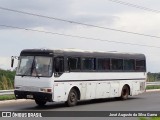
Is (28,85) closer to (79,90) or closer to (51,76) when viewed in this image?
(51,76)

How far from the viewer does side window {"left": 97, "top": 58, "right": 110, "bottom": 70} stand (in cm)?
2591

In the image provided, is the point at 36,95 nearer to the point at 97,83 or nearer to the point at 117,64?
the point at 97,83

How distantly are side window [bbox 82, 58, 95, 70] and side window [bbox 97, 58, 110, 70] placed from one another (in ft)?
1.89

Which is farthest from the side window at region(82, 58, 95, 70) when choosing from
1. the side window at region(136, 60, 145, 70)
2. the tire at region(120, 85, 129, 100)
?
the side window at region(136, 60, 145, 70)

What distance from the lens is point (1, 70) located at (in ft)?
125

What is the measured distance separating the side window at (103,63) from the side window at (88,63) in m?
0.58

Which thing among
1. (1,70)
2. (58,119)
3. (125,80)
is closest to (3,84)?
(1,70)

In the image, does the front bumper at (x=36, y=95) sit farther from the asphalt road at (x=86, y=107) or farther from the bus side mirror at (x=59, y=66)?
the bus side mirror at (x=59, y=66)

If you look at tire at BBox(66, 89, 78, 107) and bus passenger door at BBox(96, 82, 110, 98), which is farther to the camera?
bus passenger door at BBox(96, 82, 110, 98)

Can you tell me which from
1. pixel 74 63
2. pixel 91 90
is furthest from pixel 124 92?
pixel 74 63

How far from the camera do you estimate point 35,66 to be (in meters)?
22.7

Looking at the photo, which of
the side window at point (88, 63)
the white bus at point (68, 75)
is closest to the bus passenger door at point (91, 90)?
the white bus at point (68, 75)

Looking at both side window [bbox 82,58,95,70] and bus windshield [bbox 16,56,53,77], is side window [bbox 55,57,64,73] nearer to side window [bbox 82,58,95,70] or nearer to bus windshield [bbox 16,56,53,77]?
bus windshield [bbox 16,56,53,77]

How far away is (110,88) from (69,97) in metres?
4.17
